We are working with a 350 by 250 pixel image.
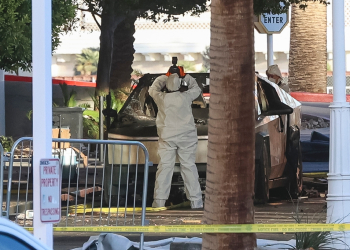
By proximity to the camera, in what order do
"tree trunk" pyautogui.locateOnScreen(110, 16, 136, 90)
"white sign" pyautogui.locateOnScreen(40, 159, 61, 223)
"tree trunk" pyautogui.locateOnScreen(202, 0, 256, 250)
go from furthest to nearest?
"tree trunk" pyautogui.locateOnScreen(110, 16, 136, 90) → "tree trunk" pyautogui.locateOnScreen(202, 0, 256, 250) → "white sign" pyautogui.locateOnScreen(40, 159, 61, 223)

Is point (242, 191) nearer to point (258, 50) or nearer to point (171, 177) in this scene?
point (171, 177)

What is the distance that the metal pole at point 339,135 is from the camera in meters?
7.15

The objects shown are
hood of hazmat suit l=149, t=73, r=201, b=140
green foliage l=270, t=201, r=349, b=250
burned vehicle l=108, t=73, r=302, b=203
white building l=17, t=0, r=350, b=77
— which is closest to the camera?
green foliage l=270, t=201, r=349, b=250

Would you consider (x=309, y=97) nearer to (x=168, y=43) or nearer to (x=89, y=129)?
(x=89, y=129)

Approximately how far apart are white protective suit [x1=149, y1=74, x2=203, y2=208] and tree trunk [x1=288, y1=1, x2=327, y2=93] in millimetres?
10970

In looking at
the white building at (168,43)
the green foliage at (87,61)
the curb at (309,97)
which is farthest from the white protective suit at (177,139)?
the green foliage at (87,61)

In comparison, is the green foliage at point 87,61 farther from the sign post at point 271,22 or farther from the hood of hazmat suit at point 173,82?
the hood of hazmat suit at point 173,82

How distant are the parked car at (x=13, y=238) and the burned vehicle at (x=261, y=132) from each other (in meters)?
7.30

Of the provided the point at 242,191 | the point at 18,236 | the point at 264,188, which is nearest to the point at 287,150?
the point at 264,188

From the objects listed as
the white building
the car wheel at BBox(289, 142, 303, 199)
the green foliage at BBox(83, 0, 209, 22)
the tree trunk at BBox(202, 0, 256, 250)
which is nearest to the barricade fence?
the tree trunk at BBox(202, 0, 256, 250)

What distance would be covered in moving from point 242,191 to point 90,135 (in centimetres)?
1567

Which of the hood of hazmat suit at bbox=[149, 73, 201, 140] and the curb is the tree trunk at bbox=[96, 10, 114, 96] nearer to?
the curb

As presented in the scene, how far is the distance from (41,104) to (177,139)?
5402 millimetres

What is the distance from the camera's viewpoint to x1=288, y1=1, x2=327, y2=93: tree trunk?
66.5 ft
